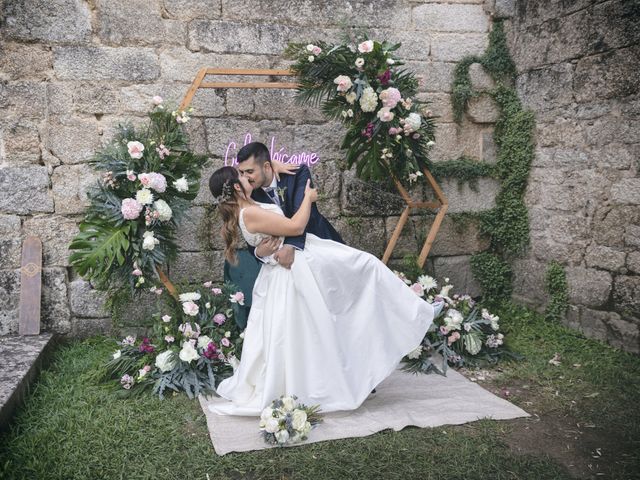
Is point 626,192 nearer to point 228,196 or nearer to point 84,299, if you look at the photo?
point 228,196

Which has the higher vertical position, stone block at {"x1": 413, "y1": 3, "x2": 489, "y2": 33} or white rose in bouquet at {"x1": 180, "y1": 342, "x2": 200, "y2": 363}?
stone block at {"x1": 413, "y1": 3, "x2": 489, "y2": 33}

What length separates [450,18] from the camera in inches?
211

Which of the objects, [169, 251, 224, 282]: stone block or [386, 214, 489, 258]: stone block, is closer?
[169, 251, 224, 282]: stone block

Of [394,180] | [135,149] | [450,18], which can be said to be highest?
[450,18]

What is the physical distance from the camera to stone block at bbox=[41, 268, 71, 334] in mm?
4762

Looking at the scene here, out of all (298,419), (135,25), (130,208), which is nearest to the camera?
(298,419)

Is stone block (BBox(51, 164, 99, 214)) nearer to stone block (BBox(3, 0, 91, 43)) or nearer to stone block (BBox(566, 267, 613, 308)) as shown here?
stone block (BBox(3, 0, 91, 43))

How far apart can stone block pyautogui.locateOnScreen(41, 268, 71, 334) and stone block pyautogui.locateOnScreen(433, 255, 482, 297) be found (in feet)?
11.6

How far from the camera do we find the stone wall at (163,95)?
461cm

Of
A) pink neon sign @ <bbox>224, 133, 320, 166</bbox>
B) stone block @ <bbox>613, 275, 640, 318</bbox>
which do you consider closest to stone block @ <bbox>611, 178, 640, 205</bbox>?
stone block @ <bbox>613, 275, 640, 318</bbox>

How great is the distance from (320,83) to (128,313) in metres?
2.70

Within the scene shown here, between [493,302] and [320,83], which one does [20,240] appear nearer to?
[320,83]

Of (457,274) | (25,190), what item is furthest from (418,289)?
(25,190)

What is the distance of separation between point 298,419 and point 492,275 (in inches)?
124
